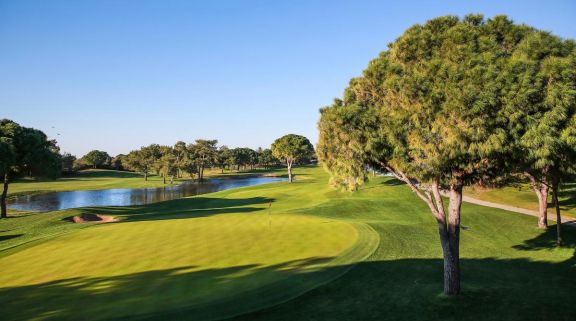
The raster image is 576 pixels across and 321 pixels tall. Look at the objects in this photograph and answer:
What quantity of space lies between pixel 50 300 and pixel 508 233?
92.0ft

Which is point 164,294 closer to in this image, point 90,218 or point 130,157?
point 90,218

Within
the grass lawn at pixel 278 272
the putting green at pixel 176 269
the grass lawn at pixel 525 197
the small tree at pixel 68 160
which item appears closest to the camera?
the grass lawn at pixel 278 272

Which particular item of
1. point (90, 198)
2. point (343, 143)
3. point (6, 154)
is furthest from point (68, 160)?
point (343, 143)

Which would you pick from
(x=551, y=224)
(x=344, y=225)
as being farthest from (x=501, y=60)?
(x=551, y=224)

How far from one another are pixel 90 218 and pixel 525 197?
47308 millimetres

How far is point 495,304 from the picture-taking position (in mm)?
12805

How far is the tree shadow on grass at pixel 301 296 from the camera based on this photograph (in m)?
12.4

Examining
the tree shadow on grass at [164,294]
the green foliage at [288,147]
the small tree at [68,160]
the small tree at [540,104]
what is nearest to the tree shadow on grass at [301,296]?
the tree shadow on grass at [164,294]

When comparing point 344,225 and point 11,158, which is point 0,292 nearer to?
point 344,225

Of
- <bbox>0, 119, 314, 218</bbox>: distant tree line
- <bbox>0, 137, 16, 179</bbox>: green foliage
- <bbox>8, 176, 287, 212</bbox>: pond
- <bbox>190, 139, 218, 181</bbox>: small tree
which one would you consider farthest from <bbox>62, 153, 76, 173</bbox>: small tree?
<bbox>0, 137, 16, 179</bbox>: green foliage

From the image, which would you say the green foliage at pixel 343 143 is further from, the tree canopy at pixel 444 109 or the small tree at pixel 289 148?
the small tree at pixel 289 148

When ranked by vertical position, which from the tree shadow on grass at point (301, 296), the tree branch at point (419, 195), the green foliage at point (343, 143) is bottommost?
the tree shadow on grass at point (301, 296)

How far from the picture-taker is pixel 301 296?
14172 mm

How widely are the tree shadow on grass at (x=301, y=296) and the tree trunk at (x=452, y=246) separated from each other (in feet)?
1.58
